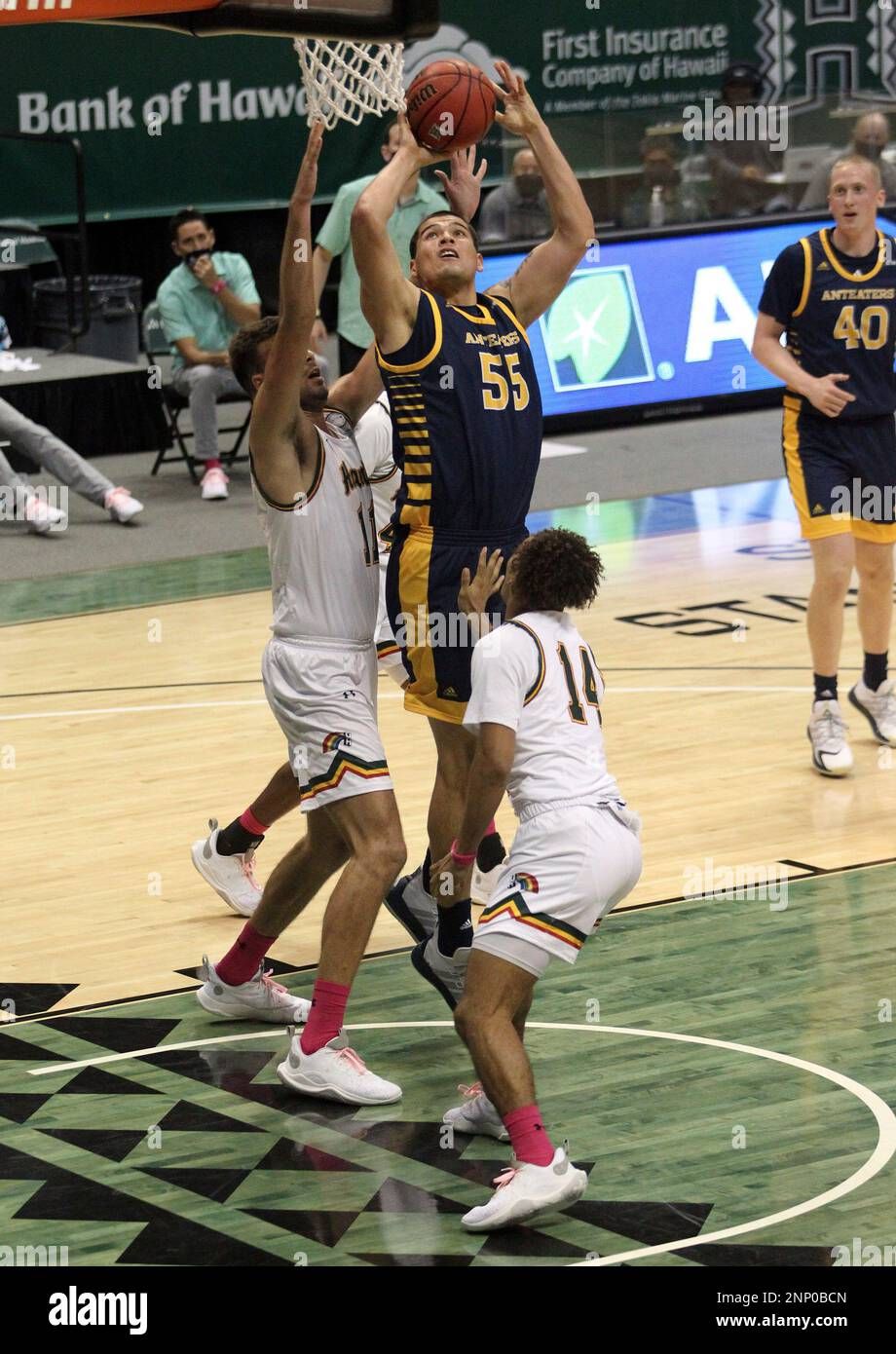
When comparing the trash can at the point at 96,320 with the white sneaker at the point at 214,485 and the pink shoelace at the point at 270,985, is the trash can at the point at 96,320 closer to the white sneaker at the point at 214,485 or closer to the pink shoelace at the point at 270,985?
the white sneaker at the point at 214,485

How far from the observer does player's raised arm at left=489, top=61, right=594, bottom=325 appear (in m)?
6.25

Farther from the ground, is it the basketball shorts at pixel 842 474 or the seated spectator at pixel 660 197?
the seated spectator at pixel 660 197

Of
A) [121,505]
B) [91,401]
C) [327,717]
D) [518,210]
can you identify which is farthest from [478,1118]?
[518,210]

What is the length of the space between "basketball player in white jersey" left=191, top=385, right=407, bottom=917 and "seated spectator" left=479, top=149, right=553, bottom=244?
835 centimetres

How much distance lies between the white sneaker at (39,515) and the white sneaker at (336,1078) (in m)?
7.95

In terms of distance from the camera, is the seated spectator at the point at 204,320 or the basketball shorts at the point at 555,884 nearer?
the basketball shorts at the point at 555,884

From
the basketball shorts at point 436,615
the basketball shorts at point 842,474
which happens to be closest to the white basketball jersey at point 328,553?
the basketball shorts at point 436,615

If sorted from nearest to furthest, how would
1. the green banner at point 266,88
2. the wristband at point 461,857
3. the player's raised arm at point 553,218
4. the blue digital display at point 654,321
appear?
1. the wristband at point 461,857
2. the player's raised arm at point 553,218
3. the blue digital display at point 654,321
4. the green banner at point 266,88

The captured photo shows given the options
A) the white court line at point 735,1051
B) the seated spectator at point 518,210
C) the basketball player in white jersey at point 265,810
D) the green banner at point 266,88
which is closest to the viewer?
the white court line at point 735,1051

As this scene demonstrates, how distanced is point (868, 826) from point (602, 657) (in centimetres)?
265

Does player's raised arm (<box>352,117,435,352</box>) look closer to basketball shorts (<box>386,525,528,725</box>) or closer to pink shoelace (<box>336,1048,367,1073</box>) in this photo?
basketball shorts (<box>386,525,528,725</box>)

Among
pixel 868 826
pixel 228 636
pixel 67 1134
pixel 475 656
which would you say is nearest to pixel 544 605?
pixel 475 656

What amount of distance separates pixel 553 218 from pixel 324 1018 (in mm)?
2285

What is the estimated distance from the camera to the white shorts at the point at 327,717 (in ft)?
19.3
